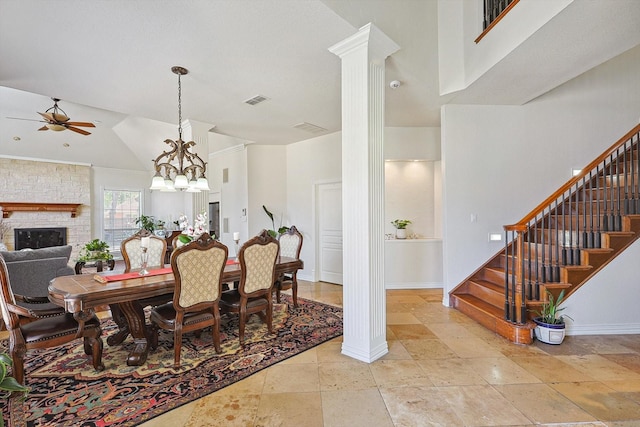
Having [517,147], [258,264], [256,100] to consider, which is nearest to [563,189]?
[517,147]

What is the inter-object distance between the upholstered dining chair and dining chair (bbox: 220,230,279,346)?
112 centimetres

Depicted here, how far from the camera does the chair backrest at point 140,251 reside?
3679 mm

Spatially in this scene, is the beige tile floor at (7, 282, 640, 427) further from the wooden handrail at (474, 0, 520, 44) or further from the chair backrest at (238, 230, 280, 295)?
the wooden handrail at (474, 0, 520, 44)

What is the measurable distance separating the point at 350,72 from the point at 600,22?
2.11 m

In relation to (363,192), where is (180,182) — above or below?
above

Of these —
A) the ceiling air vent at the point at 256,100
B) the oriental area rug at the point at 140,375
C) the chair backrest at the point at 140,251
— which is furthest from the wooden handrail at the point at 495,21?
the chair backrest at the point at 140,251

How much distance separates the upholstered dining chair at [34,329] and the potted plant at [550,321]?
422 cm

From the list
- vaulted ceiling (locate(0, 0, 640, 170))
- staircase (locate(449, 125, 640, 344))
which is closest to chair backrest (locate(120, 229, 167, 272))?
vaulted ceiling (locate(0, 0, 640, 170))

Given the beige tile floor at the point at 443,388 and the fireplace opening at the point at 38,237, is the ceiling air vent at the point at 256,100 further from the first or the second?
the fireplace opening at the point at 38,237

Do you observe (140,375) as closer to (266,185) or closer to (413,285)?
(413,285)

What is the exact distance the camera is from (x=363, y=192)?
8.84 feet

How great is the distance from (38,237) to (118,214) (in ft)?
6.13

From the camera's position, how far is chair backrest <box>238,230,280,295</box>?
118 inches

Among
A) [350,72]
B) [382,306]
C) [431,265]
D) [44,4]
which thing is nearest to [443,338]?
[382,306]
